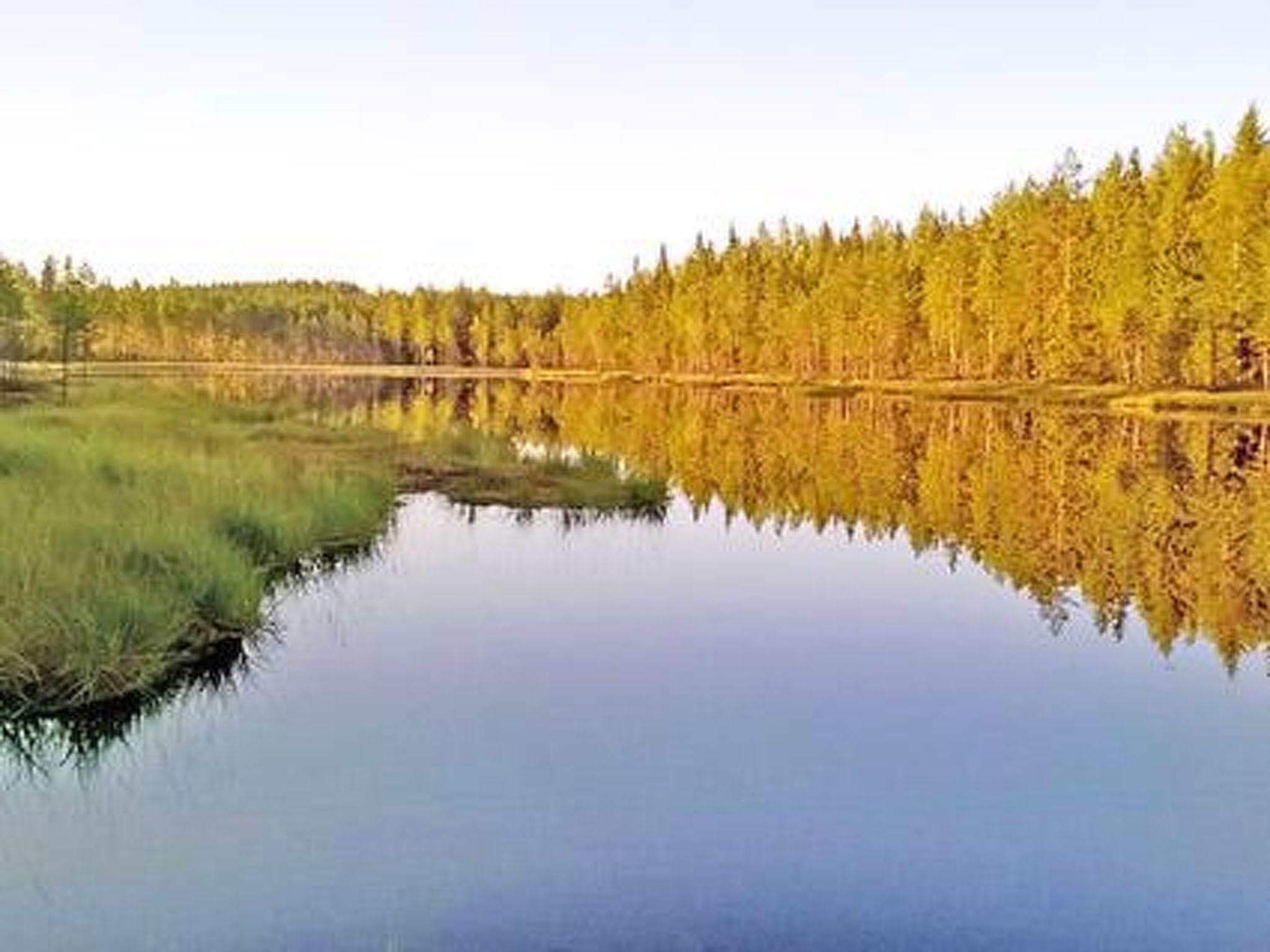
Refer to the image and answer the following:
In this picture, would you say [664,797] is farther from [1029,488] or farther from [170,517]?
[1029,488]

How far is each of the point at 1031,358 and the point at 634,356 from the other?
3015 inches

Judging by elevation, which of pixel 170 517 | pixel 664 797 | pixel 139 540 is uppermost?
pixel 170 517

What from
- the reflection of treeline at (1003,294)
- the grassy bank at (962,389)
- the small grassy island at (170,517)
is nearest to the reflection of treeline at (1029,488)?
the grassy bank at (962,389)

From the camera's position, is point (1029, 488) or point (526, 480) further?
point (526, 480)

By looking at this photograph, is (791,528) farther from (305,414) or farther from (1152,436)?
(305,414)

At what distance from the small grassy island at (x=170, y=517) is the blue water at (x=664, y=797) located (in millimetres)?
1058

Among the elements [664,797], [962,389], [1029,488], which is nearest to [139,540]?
[664,797]

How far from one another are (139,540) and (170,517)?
2.37 metres

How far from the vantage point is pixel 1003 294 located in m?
99.1

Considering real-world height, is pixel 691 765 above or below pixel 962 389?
below

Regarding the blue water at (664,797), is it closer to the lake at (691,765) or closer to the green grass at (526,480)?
the lake at (691,765)

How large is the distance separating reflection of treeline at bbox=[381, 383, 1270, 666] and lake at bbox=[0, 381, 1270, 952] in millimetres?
264

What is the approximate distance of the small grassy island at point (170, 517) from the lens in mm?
13328

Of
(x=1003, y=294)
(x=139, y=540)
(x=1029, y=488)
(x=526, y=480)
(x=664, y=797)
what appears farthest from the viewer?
(x=1003, y=294)
